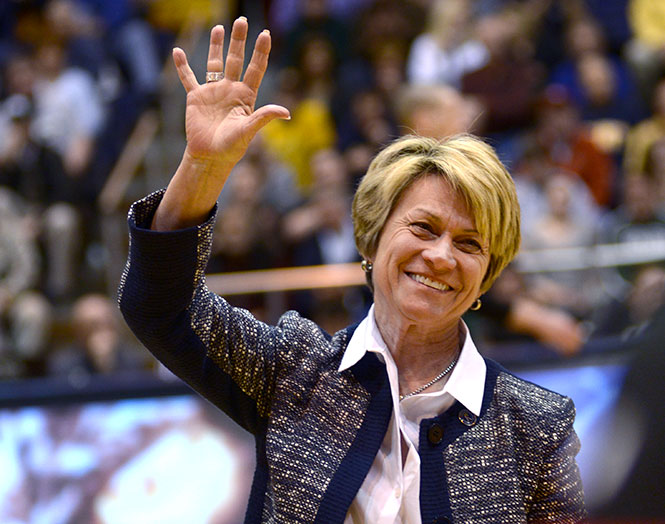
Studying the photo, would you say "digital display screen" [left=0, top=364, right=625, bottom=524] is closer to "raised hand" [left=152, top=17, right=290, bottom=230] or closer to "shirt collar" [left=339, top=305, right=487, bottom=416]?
"shirt collar" [left=339, top=305, right=487, bottom=416]

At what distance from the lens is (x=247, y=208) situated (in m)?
5.37

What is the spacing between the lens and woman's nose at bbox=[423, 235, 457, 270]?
5.52ft

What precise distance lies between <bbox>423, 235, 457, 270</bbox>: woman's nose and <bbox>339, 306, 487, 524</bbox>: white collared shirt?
0.20 m

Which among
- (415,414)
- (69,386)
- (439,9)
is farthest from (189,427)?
(439,9)

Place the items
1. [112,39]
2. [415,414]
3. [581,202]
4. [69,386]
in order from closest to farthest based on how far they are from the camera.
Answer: [415,414], [69,386], [581,202], [112,39]

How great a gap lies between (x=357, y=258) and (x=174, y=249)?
3.54m

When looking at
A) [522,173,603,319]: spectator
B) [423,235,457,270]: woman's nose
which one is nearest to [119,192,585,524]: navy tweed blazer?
[423,235,457,270]: woman's nose

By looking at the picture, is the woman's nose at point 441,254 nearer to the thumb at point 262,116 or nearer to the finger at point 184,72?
the thumb at point 262,116

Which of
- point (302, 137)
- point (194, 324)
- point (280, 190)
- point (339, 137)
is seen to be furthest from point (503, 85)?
point (194, 324)

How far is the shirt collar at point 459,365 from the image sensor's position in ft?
5.63

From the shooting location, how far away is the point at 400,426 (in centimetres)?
170

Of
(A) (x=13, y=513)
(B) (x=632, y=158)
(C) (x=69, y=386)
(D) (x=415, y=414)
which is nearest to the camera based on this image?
(D) (x=415, y=414)

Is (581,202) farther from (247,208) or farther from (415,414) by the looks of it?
(415,414)

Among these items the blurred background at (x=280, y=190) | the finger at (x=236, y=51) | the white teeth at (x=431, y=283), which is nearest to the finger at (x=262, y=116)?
the finger at (x=236, y=51)
